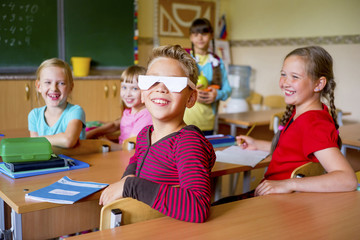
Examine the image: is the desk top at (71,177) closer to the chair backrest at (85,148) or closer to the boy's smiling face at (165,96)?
the chair backrest at (85,148)

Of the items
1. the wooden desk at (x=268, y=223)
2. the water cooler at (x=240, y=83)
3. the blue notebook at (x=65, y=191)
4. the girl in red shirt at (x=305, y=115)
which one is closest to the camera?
the wooden desk at (x=268, y=223)

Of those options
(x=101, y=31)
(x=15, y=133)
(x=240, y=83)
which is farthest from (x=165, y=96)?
(x=240, y=83)

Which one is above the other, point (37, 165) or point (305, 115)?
point (305, 115)

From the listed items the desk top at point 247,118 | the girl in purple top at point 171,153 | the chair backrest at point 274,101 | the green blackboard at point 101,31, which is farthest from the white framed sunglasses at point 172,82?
the chair backrest at point 274,101

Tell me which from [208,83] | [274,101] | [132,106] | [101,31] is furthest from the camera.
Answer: [274,101]

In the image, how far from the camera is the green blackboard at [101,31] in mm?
5090

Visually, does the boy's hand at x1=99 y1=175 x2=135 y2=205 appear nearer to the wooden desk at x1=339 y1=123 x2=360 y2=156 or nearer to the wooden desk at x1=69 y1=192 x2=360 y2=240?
the wooden desk at x1=69 y1=192 x2=360 y2=240

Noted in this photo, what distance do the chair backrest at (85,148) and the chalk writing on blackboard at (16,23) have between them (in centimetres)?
317

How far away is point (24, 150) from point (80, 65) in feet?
11.7

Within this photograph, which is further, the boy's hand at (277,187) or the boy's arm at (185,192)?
the boy's hand at (277,187)

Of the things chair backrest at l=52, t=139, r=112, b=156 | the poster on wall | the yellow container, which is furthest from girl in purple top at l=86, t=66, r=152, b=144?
the poster on wall

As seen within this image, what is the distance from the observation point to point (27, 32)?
4793mm

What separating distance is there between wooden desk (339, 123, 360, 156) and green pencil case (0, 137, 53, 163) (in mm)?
2043

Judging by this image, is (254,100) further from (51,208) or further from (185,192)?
(185,192)
